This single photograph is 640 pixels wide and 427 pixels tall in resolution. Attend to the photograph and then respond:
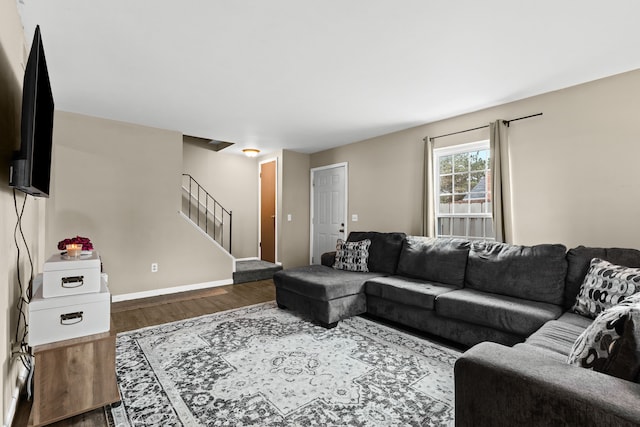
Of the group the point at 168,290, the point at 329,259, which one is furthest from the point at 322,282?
the point at 168,290

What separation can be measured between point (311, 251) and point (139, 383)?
4318 millimetres

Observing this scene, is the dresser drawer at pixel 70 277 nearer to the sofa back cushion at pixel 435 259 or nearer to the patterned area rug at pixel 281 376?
the patterned area rug at pixel 281 376

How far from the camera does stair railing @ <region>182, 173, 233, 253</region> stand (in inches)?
231

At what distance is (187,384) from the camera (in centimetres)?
216

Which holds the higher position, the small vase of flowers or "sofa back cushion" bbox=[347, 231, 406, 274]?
the small vase of flowers

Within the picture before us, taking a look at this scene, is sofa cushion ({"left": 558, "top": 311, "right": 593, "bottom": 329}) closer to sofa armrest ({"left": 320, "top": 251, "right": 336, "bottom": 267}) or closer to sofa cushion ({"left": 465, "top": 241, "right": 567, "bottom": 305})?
sofa cushion ({"left": 465, "top": 241, "right": 567, "bottom": 305})

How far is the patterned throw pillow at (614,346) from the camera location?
1097 mm

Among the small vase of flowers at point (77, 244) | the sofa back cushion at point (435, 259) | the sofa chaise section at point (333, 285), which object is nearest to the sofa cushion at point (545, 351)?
the sofa back cushion at point (435, 259)

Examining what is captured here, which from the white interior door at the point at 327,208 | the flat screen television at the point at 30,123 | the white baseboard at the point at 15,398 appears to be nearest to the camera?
the flat screen television at the point at 30,123

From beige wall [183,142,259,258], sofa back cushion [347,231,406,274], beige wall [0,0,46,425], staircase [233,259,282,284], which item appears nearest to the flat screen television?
beige wall [0,0,46,425]

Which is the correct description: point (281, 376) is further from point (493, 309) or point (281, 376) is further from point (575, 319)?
point (575, 319)

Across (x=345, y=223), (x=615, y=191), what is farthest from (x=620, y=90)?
(x=345, y=223)

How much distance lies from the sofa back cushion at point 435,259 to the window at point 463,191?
584mm

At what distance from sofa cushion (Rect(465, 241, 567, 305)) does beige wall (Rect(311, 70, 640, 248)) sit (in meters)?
0.56
